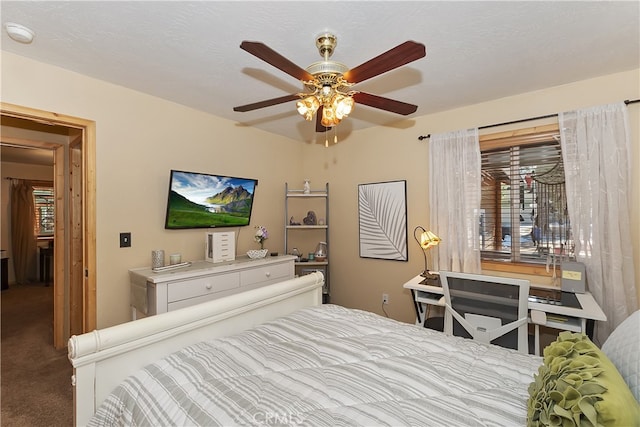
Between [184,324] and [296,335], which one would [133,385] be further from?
[296,335]

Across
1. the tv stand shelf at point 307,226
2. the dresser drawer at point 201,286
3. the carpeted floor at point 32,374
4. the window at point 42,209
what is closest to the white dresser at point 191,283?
the dresser drawer at point 201,286

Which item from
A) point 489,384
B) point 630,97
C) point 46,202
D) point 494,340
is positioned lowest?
point 494,340

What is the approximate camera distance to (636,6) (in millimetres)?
1512

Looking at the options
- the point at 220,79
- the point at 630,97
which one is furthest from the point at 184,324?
the point at 630,97

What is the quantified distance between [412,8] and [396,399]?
5.92ft

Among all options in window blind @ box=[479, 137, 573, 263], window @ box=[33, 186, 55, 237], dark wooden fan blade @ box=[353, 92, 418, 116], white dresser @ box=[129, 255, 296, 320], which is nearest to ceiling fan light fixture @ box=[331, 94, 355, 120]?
dark wooden fan blade @ box=[353, 92, 418, 116]

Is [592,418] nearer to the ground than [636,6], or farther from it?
nearer to the ground

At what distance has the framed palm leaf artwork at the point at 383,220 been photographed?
336 cm

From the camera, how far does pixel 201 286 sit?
252 centimetres

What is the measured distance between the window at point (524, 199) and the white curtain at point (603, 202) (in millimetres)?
130

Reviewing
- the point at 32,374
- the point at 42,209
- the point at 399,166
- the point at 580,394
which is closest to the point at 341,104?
the point at 580,394

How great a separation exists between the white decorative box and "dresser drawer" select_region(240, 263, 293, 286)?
0.93 ft

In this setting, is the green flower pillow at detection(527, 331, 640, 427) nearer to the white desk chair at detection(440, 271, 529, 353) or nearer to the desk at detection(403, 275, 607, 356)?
the white desk chair at detection(440, 271, 529, 353)

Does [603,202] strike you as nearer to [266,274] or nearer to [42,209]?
[266,274]
